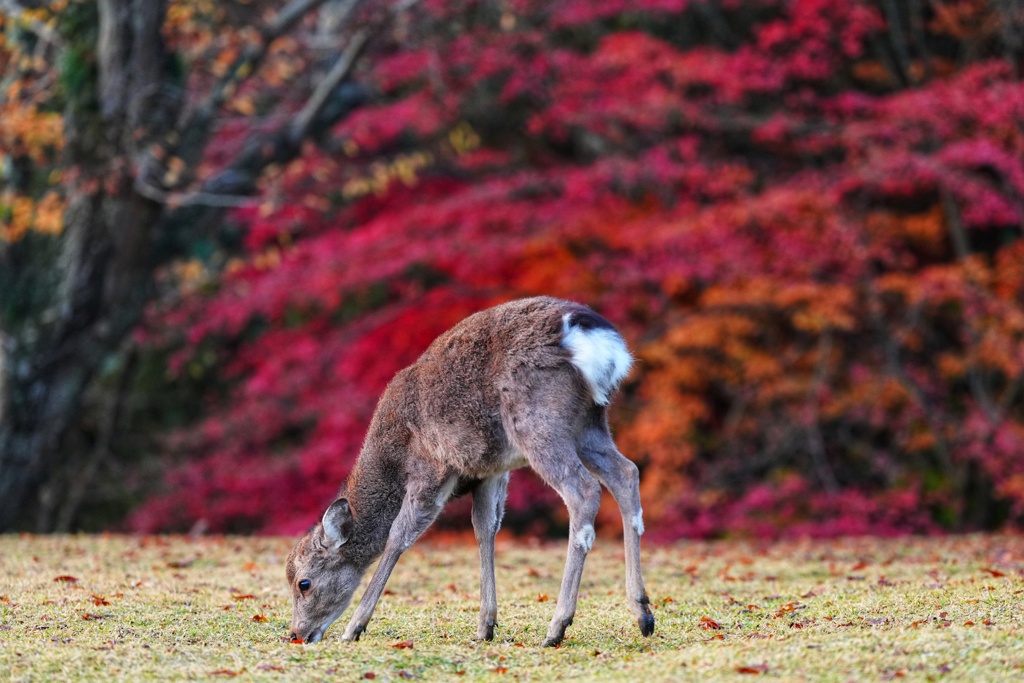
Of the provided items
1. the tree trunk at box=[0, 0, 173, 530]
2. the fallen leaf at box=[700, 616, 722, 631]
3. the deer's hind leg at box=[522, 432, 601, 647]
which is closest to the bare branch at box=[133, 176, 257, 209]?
the tree trunk at box=[0, 0, 173, 530]

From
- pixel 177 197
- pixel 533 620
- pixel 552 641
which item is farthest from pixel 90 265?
pixel 552 641

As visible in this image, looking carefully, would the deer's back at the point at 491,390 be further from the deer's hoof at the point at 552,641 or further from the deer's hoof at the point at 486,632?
the deer's hoof at the point at 552,641

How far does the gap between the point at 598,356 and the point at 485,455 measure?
29.2 inches

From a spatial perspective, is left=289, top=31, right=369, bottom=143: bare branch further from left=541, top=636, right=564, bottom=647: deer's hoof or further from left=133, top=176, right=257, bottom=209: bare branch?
left=541, top=636, right=564, bottom=647: deer's hoof

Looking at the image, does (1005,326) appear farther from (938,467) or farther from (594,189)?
(594,189)

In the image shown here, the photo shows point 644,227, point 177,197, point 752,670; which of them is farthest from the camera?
point 644,227

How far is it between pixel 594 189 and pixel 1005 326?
4.44 m

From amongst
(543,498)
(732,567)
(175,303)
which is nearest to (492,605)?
(732,567)

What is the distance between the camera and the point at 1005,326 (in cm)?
1211

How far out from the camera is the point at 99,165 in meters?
10.8

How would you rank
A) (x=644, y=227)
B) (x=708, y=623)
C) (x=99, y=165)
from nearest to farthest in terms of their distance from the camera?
(x=708, y=623)
(x=99, y=165)
(x=644, y=227)

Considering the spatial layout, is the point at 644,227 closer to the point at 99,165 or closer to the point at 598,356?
the point at 99,165

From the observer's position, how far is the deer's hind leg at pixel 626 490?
18.0ft

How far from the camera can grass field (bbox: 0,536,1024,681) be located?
469 cm
